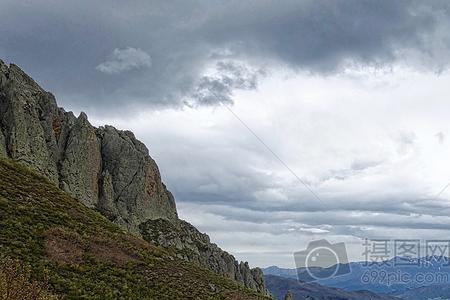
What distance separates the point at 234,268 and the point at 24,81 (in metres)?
79.3

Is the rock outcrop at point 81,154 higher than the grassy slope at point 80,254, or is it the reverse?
→ the rock outcrop at point 81,154

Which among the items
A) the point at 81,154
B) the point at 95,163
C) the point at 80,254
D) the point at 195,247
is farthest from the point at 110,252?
the point at 195,247

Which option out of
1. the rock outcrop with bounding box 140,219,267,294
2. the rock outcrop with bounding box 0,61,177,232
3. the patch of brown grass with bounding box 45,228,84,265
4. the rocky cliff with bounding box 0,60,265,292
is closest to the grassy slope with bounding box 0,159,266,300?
the patch of brown grass with bounding box 45,228,84,265

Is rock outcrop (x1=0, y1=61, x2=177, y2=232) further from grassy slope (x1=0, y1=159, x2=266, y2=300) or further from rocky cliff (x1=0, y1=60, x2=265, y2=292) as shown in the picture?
grassy slope (x1=0, y1=159, x2=266, y2=300)

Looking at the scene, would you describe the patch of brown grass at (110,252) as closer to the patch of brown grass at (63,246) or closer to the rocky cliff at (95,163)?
the patch of brown grass at (63,246)

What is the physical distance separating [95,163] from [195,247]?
36.0m

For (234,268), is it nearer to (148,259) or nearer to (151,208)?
(151,208)

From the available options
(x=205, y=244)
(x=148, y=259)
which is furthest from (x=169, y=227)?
(x=148, y=259)

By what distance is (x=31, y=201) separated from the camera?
4456 cm

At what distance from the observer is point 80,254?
37.8 meters

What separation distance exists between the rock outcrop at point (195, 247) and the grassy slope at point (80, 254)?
53288mm

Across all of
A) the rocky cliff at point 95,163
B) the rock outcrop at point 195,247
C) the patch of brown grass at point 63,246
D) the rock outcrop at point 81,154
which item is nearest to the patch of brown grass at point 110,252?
the patch of brown grass at point 63,246

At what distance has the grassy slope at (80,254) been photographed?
32.7 m

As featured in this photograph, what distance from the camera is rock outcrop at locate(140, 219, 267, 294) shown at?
110m
